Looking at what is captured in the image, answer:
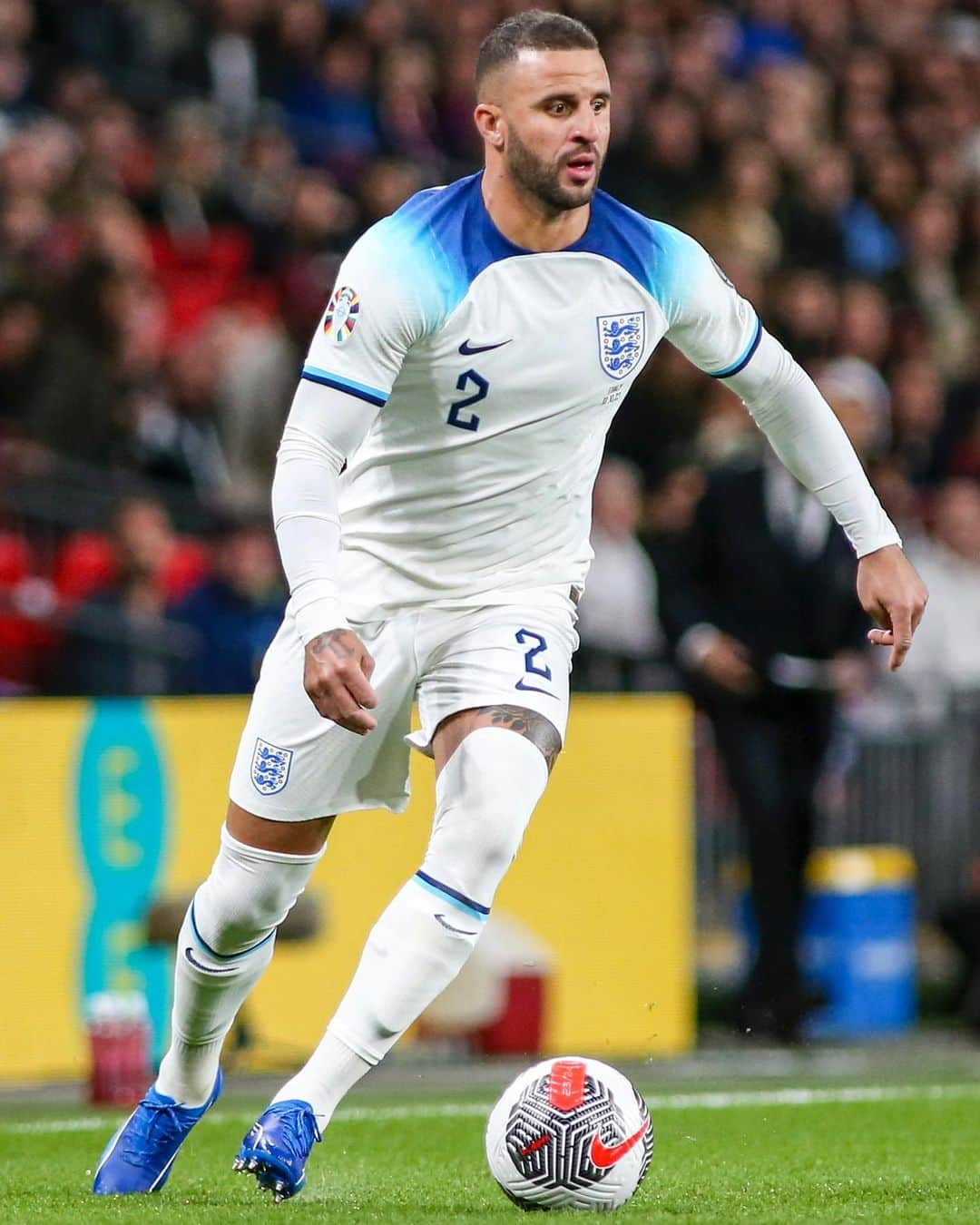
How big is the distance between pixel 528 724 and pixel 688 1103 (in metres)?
3.07

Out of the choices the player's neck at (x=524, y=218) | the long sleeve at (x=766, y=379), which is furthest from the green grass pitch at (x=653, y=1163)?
the player's neck at (x=524, y=218)

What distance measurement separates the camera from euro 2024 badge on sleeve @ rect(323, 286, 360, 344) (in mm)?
4816

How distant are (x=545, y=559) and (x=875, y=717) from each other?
5967mm

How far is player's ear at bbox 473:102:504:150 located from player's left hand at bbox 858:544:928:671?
126 cm

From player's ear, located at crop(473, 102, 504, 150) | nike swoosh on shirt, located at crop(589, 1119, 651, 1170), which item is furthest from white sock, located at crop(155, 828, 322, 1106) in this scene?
player's ear, located at crop(473, 102, 504, 150)

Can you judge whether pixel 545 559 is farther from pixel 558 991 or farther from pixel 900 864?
pixel 900 864

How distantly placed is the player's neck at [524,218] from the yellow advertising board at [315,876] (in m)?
4.32

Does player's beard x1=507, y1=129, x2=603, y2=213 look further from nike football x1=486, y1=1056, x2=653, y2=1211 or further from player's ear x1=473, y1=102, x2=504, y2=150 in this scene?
nike football x1=486, y1=1056, x2=653, y2=1211

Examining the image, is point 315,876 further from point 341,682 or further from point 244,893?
point 341,682

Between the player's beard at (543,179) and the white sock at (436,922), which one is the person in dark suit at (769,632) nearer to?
the player's beard at (543,179)

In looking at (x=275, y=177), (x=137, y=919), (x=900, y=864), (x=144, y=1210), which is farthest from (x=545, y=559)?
(x=275, y=177)

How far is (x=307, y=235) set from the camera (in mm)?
12891

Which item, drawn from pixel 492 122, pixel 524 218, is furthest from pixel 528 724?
pixel 492 122

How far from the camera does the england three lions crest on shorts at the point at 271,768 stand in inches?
198
